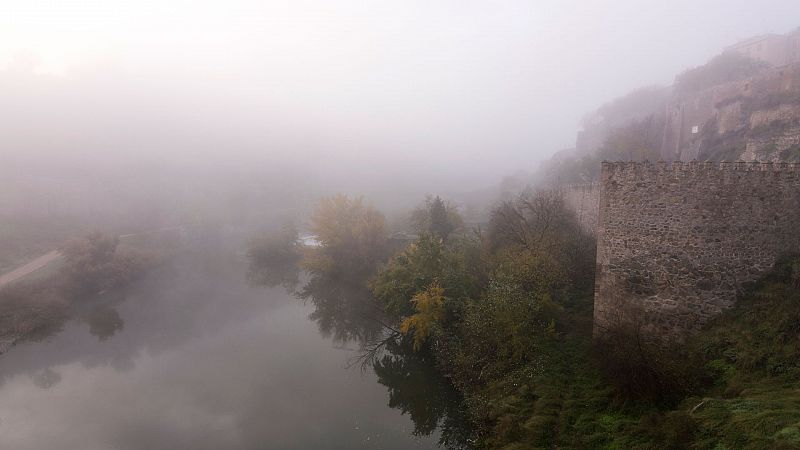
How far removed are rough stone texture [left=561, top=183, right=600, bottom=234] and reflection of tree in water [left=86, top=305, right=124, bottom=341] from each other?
29353mm

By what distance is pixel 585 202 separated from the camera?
906 inches

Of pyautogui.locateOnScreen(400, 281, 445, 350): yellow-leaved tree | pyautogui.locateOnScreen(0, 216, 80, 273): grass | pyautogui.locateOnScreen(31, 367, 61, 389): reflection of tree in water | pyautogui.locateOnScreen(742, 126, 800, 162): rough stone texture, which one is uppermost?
pyautogui.locateOnScreen(0, 216, 80, 273): grass

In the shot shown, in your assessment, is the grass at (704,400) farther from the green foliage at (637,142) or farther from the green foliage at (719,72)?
the green foliage at (719,72)

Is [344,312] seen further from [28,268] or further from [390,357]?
[28,268]

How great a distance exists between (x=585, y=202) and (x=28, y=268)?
46.1 metres

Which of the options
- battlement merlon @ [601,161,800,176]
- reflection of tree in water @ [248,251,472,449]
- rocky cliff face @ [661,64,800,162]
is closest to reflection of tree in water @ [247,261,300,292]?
reflection of tree in water @ [248,251,472,449]

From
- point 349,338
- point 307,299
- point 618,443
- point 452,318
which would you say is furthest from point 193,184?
point 618,443

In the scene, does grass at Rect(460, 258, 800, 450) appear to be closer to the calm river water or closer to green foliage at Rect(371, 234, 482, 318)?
the calm river water

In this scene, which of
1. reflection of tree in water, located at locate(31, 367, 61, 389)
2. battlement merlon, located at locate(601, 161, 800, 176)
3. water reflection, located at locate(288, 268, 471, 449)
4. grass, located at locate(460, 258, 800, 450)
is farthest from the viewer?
reflection of tree in water, located at locate(31, 367, 61, 389)

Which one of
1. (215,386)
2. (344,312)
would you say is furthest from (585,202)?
(215,386)

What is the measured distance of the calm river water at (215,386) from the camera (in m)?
14.6

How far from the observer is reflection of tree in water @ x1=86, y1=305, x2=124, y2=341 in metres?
26.0

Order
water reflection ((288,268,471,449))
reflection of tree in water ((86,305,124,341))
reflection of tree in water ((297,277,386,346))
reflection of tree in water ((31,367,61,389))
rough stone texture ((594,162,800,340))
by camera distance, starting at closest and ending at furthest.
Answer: rough stone texture ((594,162,800,340)), water reflection ((288,268,471,449)), reflection of tree in water ((31,367,61,389)), reflection of tree in water ((297,277,386,346)), reflection of tree in water ((86,305,124,341))

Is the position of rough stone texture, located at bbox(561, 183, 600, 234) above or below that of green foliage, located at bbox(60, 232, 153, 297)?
below
